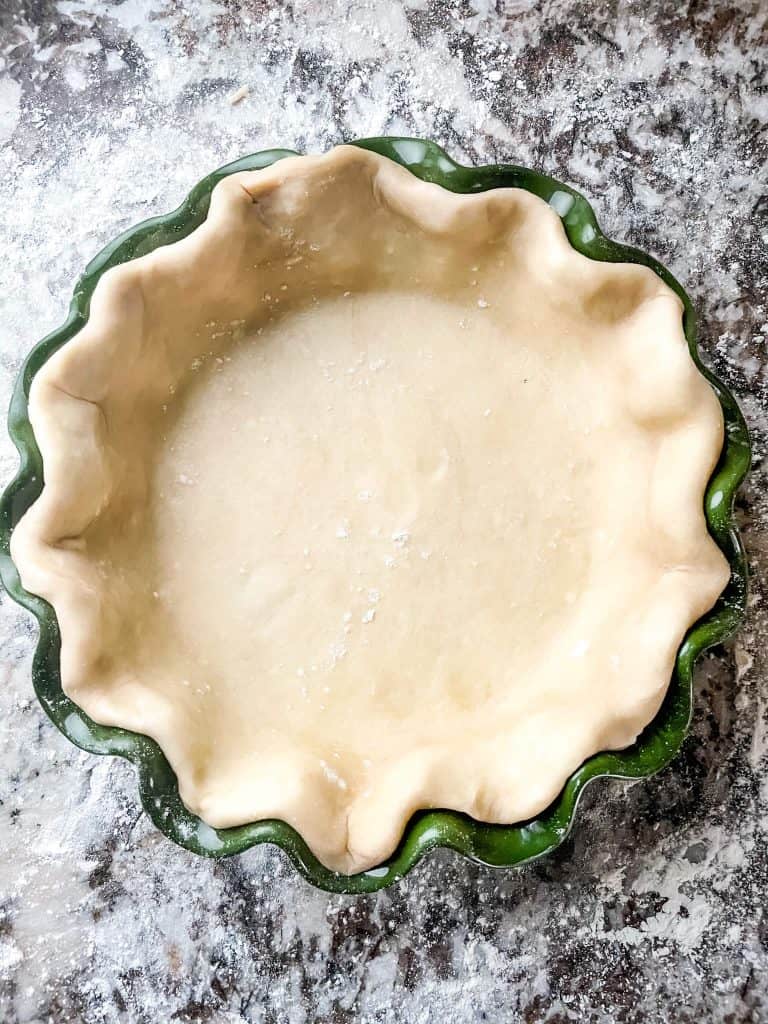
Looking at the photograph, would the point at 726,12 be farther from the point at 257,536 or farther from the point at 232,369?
the point at 257,536

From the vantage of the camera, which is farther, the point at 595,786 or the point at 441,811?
the point at 595,786

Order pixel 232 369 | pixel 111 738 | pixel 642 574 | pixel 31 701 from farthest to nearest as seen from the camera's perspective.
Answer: pixel 31 701, pixel 232 369, pixel 642 574, pixel 111 738

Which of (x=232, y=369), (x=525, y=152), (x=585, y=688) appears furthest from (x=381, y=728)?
(x=525, y=152)

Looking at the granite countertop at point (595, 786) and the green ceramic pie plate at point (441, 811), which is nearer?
the green ceramic pie plate at point (441, 811)

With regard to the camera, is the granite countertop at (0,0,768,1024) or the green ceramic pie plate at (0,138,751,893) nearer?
the green ceramic pie plate at (0,138,751,893)

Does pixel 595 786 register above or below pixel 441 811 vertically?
below
